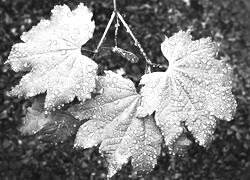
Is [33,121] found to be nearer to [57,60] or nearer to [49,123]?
[49,123]

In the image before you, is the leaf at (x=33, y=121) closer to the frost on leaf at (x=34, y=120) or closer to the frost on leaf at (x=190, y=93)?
the frost on leaf at (x=34, y=120)

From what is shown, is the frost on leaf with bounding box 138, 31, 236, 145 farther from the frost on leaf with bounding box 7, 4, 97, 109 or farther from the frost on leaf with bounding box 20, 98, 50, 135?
the frost on leaf with bounding box 20, 98, 50, 135

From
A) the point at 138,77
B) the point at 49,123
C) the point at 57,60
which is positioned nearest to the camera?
the point at 57,60

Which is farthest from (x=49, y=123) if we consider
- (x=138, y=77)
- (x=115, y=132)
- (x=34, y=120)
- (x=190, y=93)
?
(x=138, y=77)

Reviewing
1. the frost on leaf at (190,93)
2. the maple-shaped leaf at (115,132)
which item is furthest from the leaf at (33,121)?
the frost on leaf at (190,93)

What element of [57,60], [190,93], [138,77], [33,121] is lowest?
[138,77]

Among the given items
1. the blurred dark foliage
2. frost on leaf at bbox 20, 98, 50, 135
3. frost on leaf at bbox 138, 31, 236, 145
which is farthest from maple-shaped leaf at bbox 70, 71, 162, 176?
the blurred dark foliage
